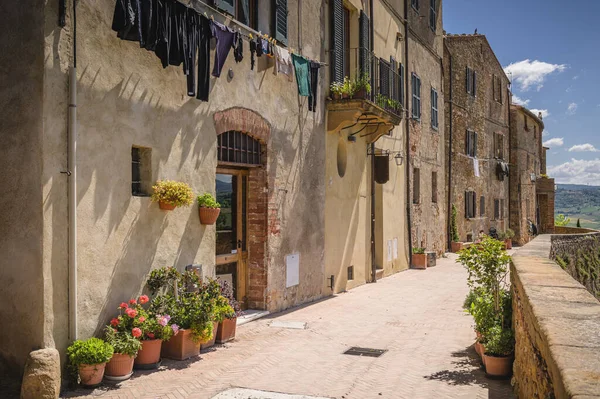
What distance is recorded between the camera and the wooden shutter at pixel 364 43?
14.1m

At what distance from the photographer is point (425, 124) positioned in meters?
20.9

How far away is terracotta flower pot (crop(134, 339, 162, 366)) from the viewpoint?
22.3 feet

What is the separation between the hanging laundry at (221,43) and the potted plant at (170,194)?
196 centimetres

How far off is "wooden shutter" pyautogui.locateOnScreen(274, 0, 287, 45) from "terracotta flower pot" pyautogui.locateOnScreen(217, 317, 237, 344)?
5.31 m

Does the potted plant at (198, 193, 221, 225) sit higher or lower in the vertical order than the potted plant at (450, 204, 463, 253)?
higher

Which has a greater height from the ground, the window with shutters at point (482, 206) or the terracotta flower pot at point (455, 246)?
the window with shutters at point (482, 206)

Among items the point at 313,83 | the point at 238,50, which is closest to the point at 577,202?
the point at 313,83

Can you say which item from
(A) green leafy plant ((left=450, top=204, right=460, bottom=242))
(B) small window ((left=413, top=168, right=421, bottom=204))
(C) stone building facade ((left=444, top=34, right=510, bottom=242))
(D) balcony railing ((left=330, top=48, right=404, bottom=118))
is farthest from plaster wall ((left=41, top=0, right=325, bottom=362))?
(C) stone building facade ((left=444, top=34, right=510, bottom=242))

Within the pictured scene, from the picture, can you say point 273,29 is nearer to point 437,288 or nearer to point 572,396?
point 437,288

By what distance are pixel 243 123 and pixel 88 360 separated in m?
4.80

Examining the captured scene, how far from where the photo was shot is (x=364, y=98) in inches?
502

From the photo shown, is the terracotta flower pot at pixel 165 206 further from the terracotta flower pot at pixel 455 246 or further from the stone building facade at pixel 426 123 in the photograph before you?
the terracotta flower pot at pixel 455 246

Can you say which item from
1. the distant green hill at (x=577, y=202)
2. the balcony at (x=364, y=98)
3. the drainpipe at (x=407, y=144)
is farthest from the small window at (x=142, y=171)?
the distant green hill at (x=577, y=202)

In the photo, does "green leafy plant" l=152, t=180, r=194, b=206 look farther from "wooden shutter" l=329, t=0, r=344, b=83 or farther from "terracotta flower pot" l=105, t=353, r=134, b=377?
"wooden shutter" l=329, t=0, r=344, b=83
